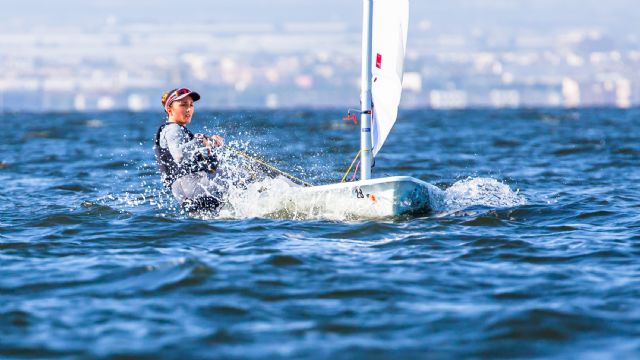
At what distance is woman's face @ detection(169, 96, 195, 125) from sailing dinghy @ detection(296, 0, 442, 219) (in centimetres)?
171

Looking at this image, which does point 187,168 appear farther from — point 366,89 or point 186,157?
point 366,89

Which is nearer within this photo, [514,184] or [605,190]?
[605,190]

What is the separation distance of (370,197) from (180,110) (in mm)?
2566

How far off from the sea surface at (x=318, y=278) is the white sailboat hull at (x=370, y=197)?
0.43ft

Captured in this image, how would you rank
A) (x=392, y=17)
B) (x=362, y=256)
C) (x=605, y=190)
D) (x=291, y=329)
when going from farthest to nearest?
1. (x=605, y=190)
2. (x=392, y=17)
3. (x=362, y=256)
4. (x=291, y=329)

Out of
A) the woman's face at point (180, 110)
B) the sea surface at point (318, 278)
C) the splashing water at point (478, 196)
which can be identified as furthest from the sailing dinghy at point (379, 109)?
the woman's face at point (180, 110)

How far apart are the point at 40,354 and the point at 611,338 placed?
12.7ft

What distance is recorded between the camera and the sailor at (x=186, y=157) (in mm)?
12406

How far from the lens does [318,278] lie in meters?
8.97

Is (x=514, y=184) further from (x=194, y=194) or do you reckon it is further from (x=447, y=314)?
(x=447, y=314)

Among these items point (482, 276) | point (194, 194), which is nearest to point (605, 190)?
point (194, 194)

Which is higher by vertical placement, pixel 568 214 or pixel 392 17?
pixel 392 17

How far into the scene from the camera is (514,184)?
1895 cm

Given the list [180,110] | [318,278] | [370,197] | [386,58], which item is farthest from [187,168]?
[318,278]
